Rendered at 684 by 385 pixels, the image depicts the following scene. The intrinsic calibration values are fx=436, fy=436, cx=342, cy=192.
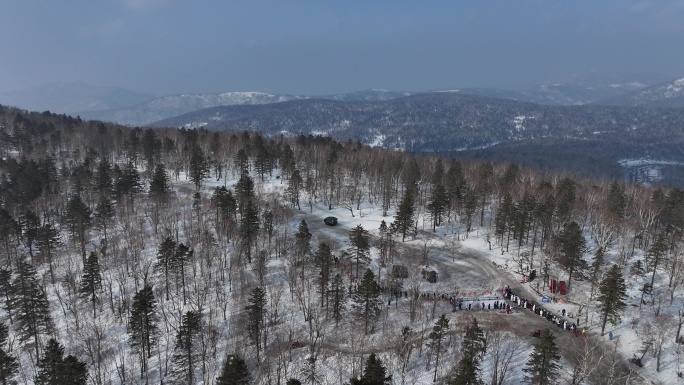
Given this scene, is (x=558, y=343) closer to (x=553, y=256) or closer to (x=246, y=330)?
(x=553, y=256)

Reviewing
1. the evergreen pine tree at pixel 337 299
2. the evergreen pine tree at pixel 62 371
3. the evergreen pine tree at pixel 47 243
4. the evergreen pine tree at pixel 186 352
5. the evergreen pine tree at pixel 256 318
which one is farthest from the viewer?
the evergreen pine tree at pixel 47 243

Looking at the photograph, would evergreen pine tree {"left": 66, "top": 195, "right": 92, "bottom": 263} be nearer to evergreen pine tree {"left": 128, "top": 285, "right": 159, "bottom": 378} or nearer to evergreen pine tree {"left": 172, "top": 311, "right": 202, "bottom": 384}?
evergreen pine tree {"left": 128, "top": 285, "right": 159, "bottom": 378}

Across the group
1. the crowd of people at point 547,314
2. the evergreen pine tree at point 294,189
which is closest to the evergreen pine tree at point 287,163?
the evergreen pine tree at point 294,189

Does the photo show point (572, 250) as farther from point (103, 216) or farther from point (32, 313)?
point (103, 216)

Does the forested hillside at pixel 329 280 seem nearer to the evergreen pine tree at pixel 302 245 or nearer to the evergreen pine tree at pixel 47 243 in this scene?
the evergreen pine tree at pixel 302 245

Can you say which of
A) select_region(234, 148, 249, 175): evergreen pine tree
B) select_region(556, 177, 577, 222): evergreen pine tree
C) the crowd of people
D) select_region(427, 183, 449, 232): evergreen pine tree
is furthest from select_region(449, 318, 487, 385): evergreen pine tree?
select_region(234, 148, 249, 175): evergreen pine tree

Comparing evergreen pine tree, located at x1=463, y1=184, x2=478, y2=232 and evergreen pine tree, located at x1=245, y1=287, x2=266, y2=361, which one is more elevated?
evergreen pine tree, located at x1=463, y1=184, x2=478, y2=232

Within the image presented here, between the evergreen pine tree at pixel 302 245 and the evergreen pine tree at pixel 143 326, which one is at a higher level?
the evergreen pine tree at pixel 302 245
